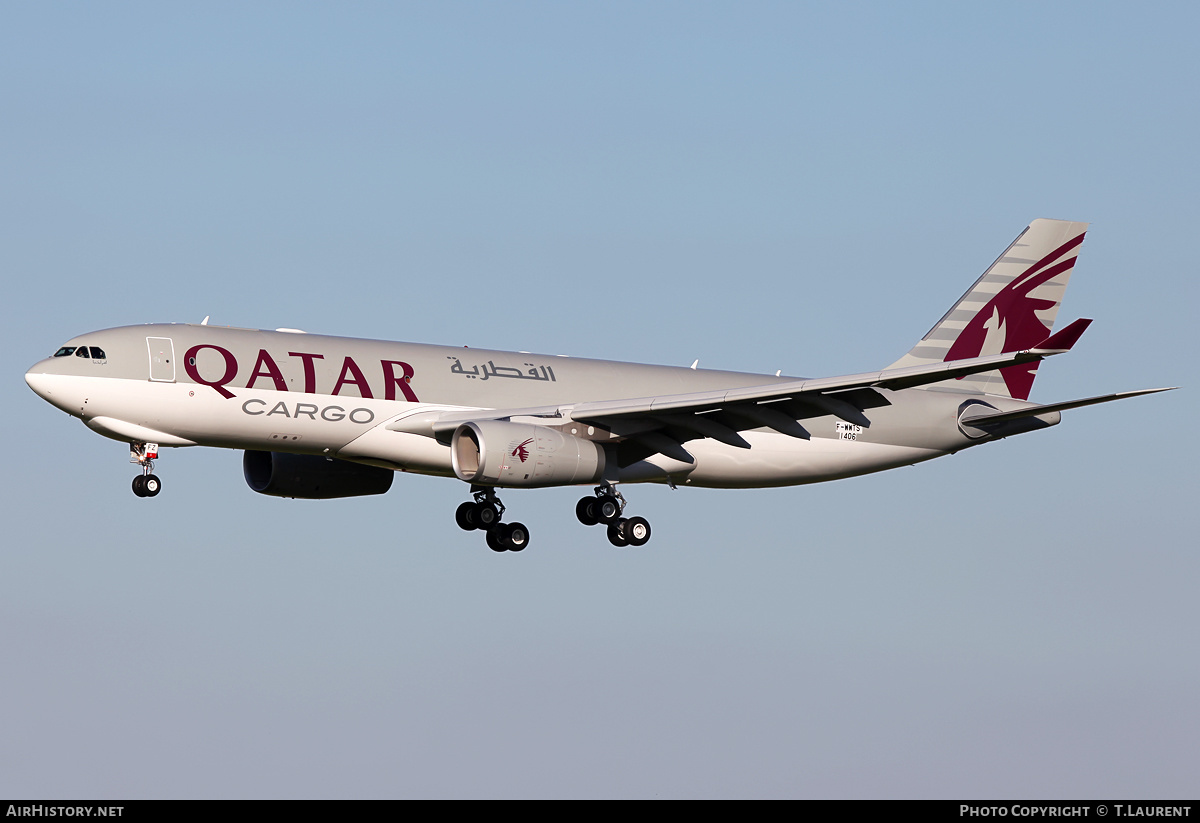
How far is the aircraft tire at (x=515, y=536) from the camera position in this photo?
4172 centimetres

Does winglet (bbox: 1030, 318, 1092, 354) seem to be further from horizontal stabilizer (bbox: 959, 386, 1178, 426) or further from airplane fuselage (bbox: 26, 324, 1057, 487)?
airplane fuselage (bbox: 26, 324, 1057, 487)

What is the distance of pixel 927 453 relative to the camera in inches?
1797

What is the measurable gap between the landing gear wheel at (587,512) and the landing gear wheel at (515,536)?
5.44ft

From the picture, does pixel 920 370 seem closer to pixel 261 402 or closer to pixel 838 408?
pixel 838 408

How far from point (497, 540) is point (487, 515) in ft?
2.39

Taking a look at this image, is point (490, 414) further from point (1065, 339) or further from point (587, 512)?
point (1065, 339)

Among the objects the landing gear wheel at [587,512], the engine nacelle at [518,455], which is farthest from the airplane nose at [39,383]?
the landing gear wheel at [587,512]

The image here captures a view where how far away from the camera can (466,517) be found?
1677 inches

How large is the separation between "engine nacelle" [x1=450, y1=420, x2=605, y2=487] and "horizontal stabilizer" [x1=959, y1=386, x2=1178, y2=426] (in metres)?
11.4

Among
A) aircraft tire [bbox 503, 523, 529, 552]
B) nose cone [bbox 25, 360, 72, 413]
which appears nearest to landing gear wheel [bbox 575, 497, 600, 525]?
aircraft tire [bbox 503, 523, 529, 552]

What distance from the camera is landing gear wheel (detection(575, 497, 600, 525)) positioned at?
4072 centimetres

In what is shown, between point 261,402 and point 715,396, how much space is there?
10337 millimetres
